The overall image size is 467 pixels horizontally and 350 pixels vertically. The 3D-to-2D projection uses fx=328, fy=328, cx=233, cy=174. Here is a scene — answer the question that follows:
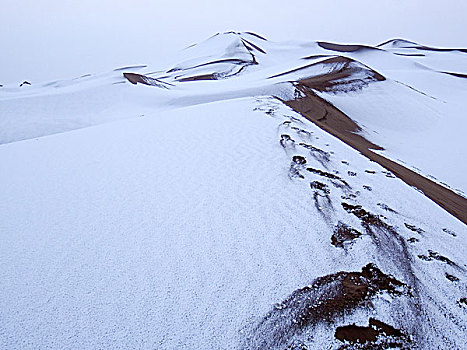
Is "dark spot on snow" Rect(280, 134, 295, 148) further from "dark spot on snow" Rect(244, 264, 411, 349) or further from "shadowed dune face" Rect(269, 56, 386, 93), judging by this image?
"shadowed dune face" Rect(269, 56, 386, 93)

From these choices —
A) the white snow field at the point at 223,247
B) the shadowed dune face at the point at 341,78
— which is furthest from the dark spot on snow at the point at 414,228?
the shadowed dune face at the point at 341,78

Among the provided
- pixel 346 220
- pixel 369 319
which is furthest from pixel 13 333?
pixel 346 220

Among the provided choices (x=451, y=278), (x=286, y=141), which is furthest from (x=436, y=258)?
(x=286, y=141)

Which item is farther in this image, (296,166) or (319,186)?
(296,166)

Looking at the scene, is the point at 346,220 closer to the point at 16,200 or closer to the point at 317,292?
the point at 317,292

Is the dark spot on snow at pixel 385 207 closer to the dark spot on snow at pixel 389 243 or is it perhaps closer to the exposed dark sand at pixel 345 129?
the dark spot on snow at pixel 389 243

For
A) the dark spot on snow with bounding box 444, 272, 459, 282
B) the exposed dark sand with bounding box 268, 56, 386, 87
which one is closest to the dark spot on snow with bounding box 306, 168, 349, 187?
the dark spot on snow with bounding box 444, 272, 459, 282

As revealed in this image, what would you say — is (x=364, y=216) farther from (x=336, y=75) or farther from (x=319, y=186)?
(x=336, y=75)

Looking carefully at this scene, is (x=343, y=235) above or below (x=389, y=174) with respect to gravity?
above
